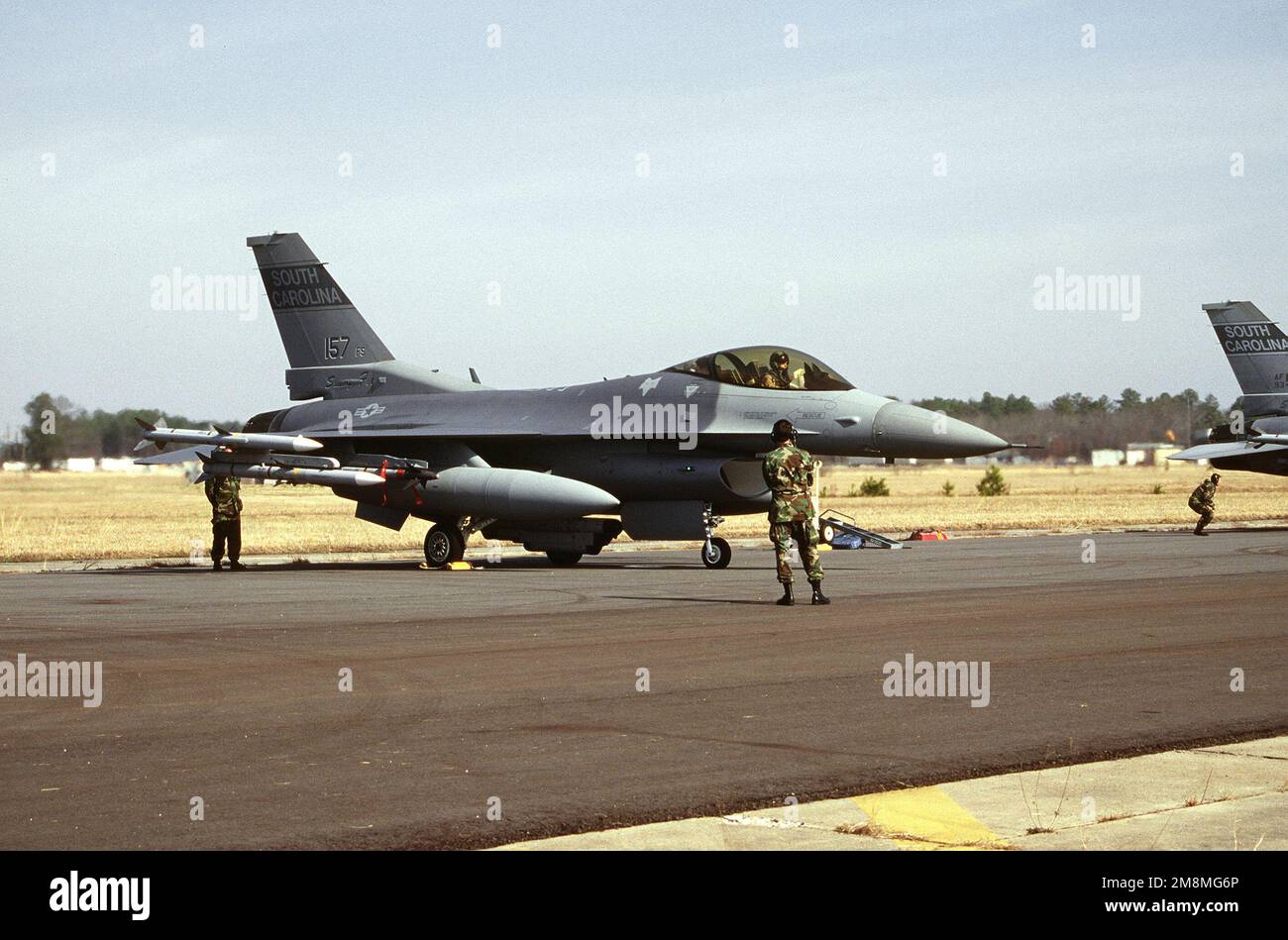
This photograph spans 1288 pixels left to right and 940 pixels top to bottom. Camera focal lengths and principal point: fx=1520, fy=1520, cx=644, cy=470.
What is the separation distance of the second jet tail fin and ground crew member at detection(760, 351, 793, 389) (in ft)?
72.5

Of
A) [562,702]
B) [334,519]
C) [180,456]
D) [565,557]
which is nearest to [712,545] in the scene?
[565,557]

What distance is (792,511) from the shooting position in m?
17.7

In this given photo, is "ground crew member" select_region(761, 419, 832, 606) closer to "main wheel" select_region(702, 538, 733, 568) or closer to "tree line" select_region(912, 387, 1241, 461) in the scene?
"main wheel" select_region(702, 538, 733, 568)

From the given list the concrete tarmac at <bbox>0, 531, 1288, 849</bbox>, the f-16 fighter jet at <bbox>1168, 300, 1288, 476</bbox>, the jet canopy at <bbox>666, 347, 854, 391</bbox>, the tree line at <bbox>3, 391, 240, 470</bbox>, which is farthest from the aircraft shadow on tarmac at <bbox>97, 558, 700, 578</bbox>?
the tree line at <bbox>3, 391, 240, 470</bbox>

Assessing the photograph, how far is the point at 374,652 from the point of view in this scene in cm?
1327

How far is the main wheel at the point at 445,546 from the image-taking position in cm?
2680

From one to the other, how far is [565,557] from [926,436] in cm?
718

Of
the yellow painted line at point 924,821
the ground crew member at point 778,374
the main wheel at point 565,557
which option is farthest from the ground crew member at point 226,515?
the yellow painted line at point 924,821

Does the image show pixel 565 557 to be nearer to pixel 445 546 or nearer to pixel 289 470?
pixel 445 546

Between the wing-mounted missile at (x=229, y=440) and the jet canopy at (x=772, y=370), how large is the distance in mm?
7013

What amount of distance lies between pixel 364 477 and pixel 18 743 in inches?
694

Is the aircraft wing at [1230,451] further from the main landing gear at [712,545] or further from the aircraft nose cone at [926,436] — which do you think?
the main landing gear at [712,545]
